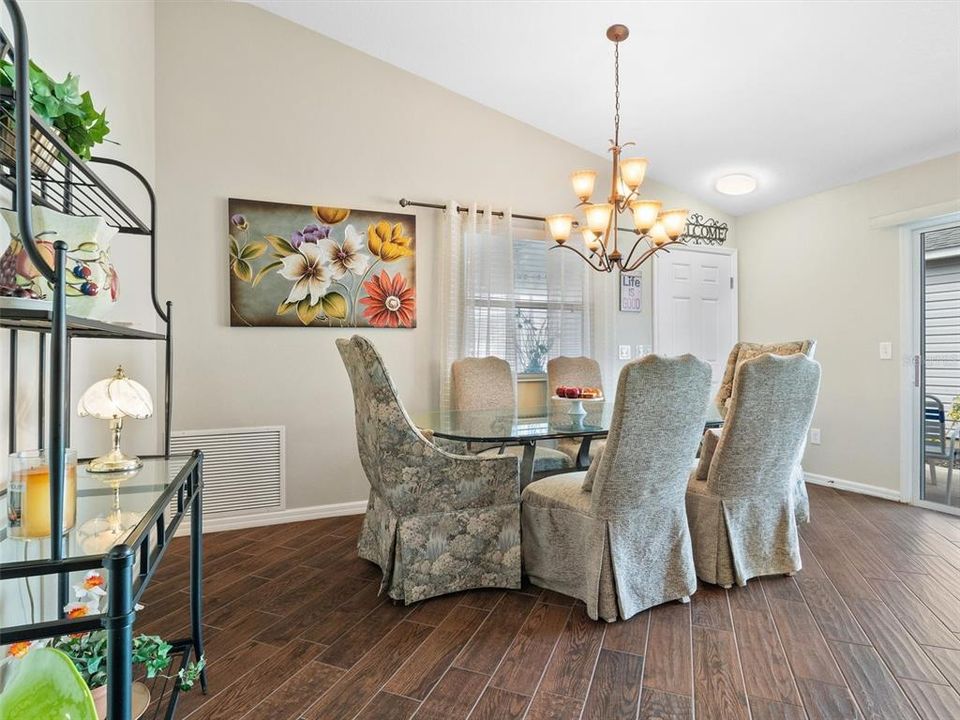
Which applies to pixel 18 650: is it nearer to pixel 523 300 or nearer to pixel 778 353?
pixel 523 300

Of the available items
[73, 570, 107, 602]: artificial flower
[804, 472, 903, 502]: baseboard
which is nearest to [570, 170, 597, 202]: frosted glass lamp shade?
[73, 570, 107, 602]: artificial flower

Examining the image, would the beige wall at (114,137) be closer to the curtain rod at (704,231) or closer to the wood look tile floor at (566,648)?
the wood look tile floor at (566,648)

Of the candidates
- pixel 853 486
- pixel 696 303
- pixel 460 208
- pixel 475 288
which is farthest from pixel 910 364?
pixel 460 208

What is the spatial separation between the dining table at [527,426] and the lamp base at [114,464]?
1.21 metres

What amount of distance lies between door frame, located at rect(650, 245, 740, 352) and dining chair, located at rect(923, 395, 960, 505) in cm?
155

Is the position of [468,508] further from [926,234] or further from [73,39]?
[926,234]

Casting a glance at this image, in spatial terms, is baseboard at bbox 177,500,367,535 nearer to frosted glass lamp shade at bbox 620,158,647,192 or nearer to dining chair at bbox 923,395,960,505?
frosted glass lamp shade at bbox 620,158,647,192

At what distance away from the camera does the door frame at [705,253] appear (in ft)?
15.4

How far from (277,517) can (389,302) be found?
1.54 m

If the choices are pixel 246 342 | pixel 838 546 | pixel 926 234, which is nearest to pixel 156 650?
pixel 246 342

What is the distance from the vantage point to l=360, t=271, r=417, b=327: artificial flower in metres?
3.70

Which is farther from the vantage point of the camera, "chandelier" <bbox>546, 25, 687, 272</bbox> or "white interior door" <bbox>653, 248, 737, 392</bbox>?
"white interior door" <bbox>653, 248, 737, 392</bbox>

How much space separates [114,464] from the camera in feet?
5.08

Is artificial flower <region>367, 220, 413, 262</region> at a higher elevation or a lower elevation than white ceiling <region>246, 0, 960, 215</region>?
lower
